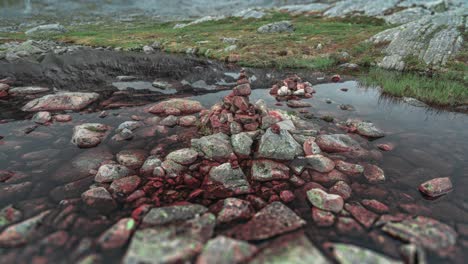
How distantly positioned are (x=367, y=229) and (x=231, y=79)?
16850 mm

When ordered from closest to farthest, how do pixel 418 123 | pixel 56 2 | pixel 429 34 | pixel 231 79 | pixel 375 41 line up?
pixel 418 123 → pixel 231 79 → pixel 429 34 → pixel 375 41 → pixel 56 2

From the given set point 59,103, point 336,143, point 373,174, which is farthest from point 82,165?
point 373,174

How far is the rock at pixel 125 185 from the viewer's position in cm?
607

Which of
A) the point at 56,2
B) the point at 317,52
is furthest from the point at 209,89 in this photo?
the point at 56,2

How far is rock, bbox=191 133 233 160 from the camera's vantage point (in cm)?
755

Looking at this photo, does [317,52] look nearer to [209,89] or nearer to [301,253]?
[209,89]

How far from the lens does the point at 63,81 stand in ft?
62.5

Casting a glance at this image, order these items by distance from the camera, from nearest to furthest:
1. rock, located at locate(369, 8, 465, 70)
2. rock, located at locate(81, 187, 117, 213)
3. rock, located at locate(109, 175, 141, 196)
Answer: rock, located at locate(81, 187, 117, 213), rock, located at locate(109, 175, 141, 196), rock, located at locate(369, 8, 465, 70)

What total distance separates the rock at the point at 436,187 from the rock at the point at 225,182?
4.67m

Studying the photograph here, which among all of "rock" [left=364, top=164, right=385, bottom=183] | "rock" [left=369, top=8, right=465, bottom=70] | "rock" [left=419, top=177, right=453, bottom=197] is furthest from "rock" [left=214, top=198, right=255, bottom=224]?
"rock" [left=369, top=8, right=465, bottom=70]

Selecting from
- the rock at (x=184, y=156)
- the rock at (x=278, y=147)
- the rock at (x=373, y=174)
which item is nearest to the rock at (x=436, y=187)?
the rock at (x=373, y=174)

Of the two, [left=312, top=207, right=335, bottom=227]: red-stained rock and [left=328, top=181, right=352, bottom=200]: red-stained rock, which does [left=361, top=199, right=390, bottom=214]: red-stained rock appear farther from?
[left=312, top=207, right=335, bottom=227]: red-stained rock

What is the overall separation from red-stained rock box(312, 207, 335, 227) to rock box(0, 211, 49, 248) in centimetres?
585

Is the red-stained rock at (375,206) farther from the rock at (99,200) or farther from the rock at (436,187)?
the rock at (99,200)
